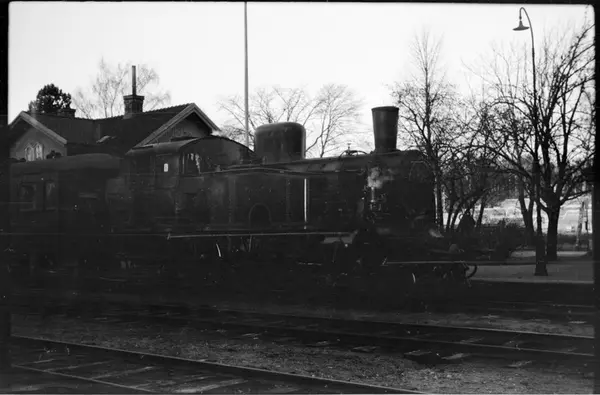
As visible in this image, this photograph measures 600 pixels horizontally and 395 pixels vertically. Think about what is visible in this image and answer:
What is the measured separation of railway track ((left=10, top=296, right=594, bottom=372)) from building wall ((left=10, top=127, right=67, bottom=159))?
3335 mm

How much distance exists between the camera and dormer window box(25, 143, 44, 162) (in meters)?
11.5

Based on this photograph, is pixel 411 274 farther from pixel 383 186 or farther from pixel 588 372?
pixel 588 372

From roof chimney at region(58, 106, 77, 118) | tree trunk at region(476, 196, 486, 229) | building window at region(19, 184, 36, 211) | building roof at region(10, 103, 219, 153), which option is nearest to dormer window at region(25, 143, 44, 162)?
building roof at region(10, 103, 219, 153)

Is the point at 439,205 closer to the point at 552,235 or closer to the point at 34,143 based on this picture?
the point at 552,235

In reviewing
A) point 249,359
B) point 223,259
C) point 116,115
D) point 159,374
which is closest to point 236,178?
point 223,259

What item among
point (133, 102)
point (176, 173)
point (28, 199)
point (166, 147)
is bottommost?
point (28, 199)

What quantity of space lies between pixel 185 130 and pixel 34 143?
109 inches

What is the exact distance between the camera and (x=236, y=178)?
41.7ft

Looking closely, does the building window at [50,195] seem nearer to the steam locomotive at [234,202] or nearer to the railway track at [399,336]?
the steam locomotive at [234,202]

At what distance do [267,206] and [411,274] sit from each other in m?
3.24

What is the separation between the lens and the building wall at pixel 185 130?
11.8 m

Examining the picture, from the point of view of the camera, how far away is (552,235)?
11.5 meters

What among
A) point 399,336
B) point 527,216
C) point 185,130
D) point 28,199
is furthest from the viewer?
point 28,199

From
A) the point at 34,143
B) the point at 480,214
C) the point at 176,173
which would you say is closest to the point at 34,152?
the point at 34,143
